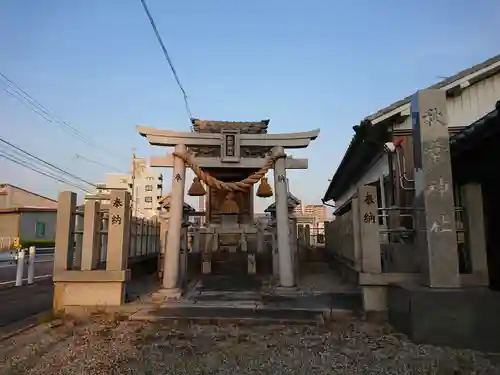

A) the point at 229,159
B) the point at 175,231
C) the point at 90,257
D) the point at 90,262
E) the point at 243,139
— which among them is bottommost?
the point at 90,262

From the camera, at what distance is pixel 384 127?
10.7 meters

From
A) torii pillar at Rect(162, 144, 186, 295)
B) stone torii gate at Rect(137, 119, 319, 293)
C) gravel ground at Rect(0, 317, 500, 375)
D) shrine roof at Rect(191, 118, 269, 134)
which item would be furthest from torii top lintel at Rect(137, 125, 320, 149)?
shrine roof at Rect(191, 118, 269, 134)

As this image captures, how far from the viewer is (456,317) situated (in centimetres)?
524

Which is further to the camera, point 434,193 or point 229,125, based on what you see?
point 229,125

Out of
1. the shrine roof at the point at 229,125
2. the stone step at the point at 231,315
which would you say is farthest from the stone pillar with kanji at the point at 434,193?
the shrine roof at the point at 229,125

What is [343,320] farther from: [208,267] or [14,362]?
[208,267]

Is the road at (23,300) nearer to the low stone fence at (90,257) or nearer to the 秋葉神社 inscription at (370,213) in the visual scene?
the low stone fence at (90,257)

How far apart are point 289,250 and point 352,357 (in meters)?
4.84

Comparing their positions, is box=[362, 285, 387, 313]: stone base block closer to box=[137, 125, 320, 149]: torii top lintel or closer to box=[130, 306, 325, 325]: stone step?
box=[130, 306, 325, 325]: stone step

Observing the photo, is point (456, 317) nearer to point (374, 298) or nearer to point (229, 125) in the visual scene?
point (374, 298)

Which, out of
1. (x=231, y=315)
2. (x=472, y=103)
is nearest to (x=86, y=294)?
(x=231, y=315)

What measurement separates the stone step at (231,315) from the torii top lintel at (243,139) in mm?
4446

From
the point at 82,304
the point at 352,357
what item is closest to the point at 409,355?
the point at 352,357

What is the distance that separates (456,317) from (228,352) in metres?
3.17
